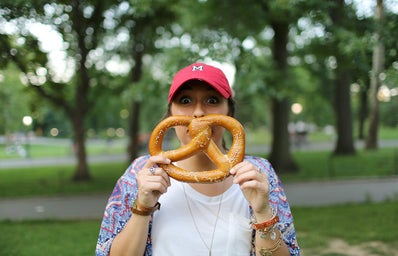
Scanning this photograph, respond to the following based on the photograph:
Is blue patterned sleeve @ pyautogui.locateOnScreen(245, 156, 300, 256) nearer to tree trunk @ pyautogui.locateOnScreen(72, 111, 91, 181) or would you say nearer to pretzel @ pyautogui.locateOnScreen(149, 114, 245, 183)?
pretzel @ pyautogui.locateOnScreen(149, 114, 245, 183)

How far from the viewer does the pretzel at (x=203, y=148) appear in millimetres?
1787

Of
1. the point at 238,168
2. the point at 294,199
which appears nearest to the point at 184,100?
the point at 238,168

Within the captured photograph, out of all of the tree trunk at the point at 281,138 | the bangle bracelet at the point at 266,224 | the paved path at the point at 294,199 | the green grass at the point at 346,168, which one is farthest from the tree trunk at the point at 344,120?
the bangle bracelet at the point at 266,224

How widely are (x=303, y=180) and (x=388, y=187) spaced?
2.56 m

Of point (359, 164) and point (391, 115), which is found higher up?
point (391, 115)

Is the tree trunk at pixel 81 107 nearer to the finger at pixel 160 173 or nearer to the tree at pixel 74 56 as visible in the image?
the tree at pixel 74 56

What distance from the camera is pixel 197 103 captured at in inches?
75.5

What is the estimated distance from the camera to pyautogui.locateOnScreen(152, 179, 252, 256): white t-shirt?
5.74 feet

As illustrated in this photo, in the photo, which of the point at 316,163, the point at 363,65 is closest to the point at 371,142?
the point at 316,163

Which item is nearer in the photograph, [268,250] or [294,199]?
[268,250]

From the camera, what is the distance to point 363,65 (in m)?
5.49

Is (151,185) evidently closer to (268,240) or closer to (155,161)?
(155,161)

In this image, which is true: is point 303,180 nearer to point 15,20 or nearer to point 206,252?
point 15,20

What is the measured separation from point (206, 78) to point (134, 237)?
0.77 m
